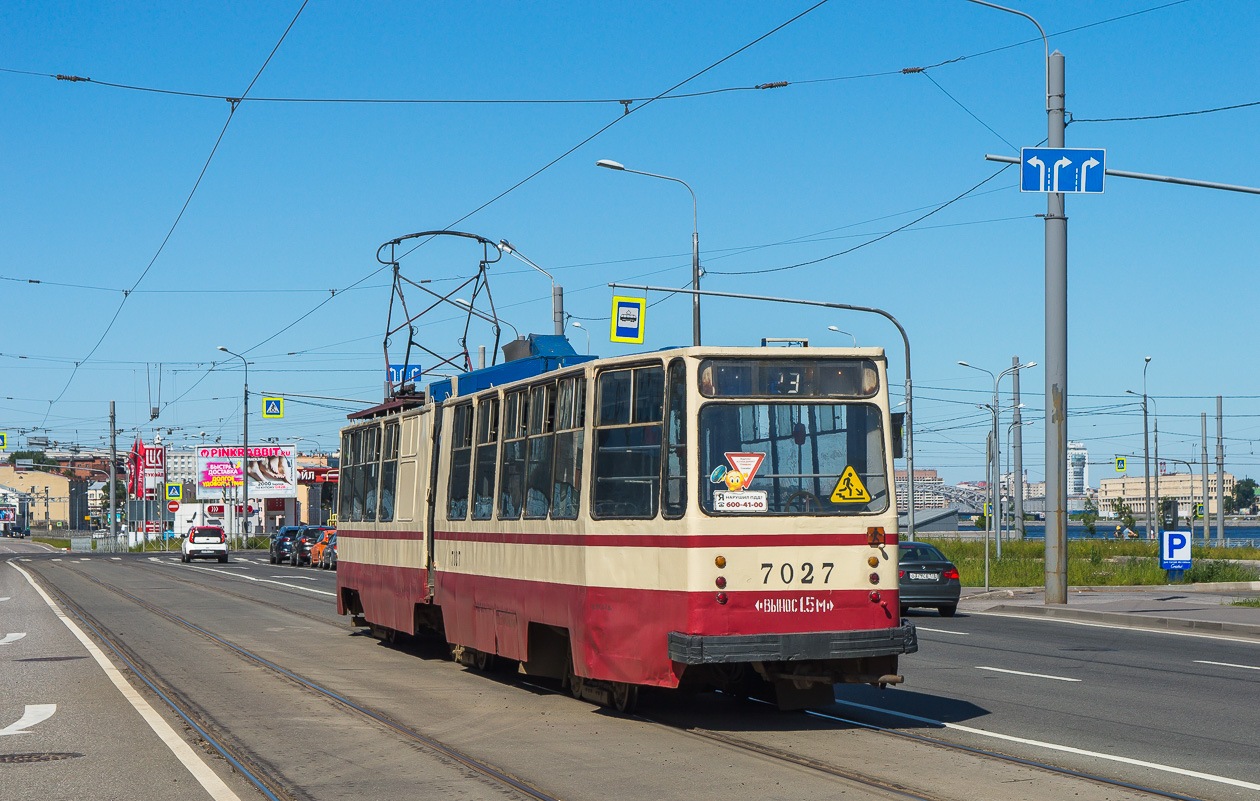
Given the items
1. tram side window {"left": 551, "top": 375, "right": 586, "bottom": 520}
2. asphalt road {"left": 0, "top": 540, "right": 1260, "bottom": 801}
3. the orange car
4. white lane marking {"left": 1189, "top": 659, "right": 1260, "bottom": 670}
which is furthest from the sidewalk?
the orange car

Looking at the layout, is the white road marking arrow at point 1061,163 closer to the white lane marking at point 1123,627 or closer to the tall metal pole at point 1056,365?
the tall metal pole at point 1056,365

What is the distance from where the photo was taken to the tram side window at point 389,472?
1716 centimetres

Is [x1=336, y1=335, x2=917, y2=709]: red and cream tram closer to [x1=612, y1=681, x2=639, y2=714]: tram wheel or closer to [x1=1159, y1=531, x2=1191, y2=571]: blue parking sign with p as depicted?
[x1=612, y1=681, x2=639, y2=714]: tram wheel

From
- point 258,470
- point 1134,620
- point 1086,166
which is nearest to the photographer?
point 1086,166

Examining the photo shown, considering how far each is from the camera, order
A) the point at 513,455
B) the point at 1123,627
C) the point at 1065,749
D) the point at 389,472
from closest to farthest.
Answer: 1. the point at 1065,749
2. the point at 513,455
3. the point at 389,472
4. the point at 1123,627

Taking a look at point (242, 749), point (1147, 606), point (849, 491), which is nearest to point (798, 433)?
point (849, 491)

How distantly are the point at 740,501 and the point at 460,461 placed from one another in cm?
496

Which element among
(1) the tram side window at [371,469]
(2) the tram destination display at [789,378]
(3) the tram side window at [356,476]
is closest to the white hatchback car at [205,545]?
(3) the tram side window at [356,476]

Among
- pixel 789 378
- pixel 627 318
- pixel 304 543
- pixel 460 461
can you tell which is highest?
pixel 627 318

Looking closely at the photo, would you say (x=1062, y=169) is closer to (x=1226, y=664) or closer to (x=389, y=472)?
(x=1226, y=664)

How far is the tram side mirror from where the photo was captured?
411 inches

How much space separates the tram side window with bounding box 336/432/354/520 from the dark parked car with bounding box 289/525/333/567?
110 ft

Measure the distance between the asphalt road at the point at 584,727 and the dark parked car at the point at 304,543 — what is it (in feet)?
118

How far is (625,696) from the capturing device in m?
11.1
